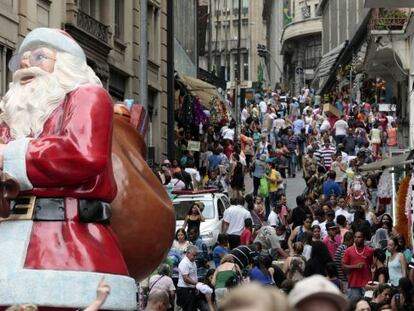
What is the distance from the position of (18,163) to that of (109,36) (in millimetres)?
27732

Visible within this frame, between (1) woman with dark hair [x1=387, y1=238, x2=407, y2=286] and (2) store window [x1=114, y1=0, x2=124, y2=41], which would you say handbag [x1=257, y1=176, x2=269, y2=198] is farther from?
(1) woman with dark hair [x1=387, y1=238, x2=407, y2=286]

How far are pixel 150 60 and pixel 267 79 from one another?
103 m

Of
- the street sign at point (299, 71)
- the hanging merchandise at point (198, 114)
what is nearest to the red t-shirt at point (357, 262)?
the hanging merchandise at point (198, 114)

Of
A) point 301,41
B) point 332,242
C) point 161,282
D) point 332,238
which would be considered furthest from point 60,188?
point 301,41

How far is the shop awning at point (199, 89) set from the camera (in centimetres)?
4822

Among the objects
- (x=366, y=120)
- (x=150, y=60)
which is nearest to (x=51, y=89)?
(x=150, y=60)

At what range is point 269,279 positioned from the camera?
20188mm

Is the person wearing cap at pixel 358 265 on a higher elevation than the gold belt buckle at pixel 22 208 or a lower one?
lower

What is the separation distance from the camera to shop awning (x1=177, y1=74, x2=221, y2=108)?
158 feet

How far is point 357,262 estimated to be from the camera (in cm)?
2141

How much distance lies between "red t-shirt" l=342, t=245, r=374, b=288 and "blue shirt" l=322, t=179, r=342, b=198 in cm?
939

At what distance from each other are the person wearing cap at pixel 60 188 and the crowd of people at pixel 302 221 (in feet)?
5.03

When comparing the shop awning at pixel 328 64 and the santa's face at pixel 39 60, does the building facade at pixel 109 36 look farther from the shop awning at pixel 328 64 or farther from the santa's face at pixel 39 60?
the shop awning at pixel 328 64

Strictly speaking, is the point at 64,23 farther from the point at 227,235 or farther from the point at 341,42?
the point at 341,42
